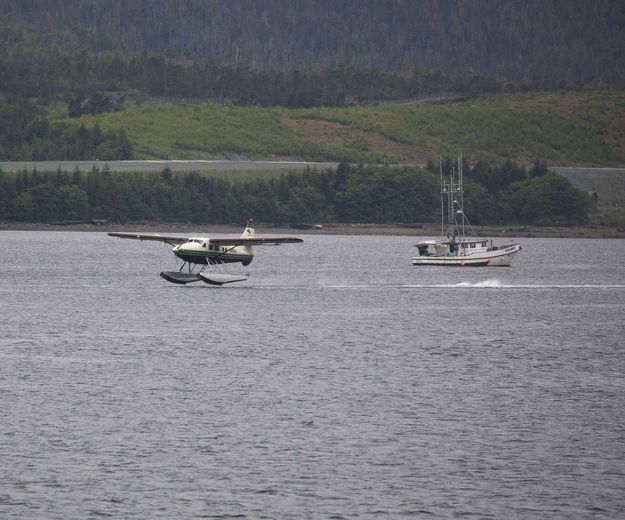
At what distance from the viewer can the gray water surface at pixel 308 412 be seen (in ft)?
140

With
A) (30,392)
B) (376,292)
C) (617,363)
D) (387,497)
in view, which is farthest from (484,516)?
(376,292)

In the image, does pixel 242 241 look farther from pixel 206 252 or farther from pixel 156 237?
pixel 156 237

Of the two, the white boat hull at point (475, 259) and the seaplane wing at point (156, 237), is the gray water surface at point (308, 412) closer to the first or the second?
the seaplane wing at point (156, 237)

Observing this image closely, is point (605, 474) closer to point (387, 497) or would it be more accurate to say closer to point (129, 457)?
point (387, 497)

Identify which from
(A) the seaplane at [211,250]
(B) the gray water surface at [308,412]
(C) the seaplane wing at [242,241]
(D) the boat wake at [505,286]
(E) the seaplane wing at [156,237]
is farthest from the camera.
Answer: (D) the boat wake at [505,286]

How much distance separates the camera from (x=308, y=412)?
185 ft

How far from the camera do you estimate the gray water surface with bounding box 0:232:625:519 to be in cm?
4275

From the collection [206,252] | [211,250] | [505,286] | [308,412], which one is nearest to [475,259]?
[505,286]

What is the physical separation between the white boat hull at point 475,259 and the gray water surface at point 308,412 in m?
63.8

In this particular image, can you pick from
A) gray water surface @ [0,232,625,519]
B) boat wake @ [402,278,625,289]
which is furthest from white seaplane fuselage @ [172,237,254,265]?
boat wake @ [402,278,625,289]

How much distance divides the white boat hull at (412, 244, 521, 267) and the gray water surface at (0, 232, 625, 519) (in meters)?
63.8

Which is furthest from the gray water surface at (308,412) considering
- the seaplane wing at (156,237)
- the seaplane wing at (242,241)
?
the seaplane wing at (156,237)

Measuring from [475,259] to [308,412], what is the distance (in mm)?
121512

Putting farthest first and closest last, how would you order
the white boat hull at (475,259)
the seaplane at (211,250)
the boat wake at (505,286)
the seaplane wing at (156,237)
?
the white boat hull at (475,259) → the boat wake at (505,286) → the seaplane wing at (156,237) → the seaplane at (211,250)
